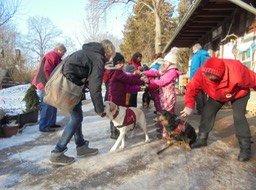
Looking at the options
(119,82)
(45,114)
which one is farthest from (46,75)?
(119,82)

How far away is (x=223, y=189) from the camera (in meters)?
3.21

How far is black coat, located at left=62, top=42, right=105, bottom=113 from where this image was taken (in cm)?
363

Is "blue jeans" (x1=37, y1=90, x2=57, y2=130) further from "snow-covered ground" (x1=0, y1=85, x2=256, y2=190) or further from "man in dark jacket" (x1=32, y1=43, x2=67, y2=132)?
"snow-covered ground" (x1=0, y1=85, x2=256, y2=190)

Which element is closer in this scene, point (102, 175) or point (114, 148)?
point (102, 175)

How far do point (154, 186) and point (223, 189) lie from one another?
0.76 metres

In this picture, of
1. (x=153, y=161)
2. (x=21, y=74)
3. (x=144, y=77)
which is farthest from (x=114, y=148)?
(x=21, y=74)

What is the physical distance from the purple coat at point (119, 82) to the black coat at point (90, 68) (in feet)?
3.84

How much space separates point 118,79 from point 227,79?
6.13 feet

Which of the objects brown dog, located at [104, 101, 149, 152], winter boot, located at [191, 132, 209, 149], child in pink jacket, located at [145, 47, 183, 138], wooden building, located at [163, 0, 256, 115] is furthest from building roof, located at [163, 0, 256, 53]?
A: brown dog, located at [104, 101, 149, 152]

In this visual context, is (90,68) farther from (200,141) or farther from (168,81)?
(200,141)

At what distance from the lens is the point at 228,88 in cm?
387

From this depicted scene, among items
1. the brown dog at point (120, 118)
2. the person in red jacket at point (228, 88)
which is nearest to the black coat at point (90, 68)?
the brown dog at point (120, 118)

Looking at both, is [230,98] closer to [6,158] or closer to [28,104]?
[6,158]

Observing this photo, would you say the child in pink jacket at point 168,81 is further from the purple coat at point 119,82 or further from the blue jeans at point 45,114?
the blue jeans at point 45,114
